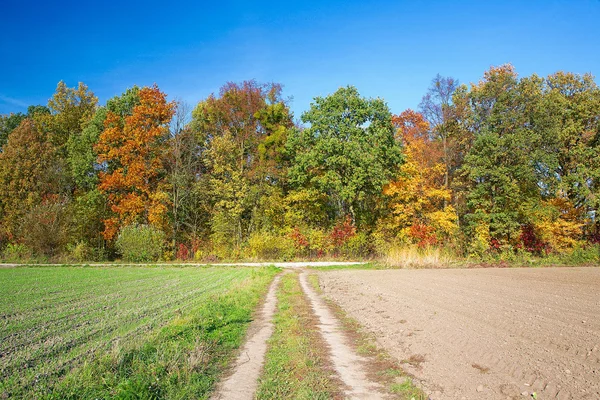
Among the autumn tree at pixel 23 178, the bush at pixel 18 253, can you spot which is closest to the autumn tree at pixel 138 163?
the bush at pixel 18 253

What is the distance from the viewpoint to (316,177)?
117 feet

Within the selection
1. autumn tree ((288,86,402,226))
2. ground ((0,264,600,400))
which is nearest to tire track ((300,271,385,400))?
ground ((0,264,600,400))

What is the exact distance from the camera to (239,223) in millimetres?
39812

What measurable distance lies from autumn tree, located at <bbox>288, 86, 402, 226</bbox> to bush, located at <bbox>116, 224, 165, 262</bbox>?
46.4 ft

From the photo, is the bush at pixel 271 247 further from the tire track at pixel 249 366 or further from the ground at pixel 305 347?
the tire track at pixel 249 366

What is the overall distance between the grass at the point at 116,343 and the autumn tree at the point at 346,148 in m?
22.8

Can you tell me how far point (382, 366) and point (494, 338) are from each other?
227cm

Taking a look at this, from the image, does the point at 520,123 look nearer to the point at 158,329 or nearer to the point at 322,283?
the point at 322,283

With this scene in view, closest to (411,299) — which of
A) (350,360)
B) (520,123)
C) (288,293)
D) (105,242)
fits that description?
(288,293)

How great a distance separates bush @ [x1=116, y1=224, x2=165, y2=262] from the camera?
35.9 metres

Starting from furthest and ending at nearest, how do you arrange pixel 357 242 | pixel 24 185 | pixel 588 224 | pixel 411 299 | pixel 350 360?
pixel 24 185 → pixel 357 242 → pixel 588 224 → pixel 411 299 → pixel 350 360

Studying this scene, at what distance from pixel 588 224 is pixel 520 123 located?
9.96m

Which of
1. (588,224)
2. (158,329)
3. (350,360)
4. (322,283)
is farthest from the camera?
(588,224)

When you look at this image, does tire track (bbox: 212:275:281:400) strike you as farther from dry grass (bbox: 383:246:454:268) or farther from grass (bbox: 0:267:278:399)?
dry grass (bbox: 383:246:454:268)
